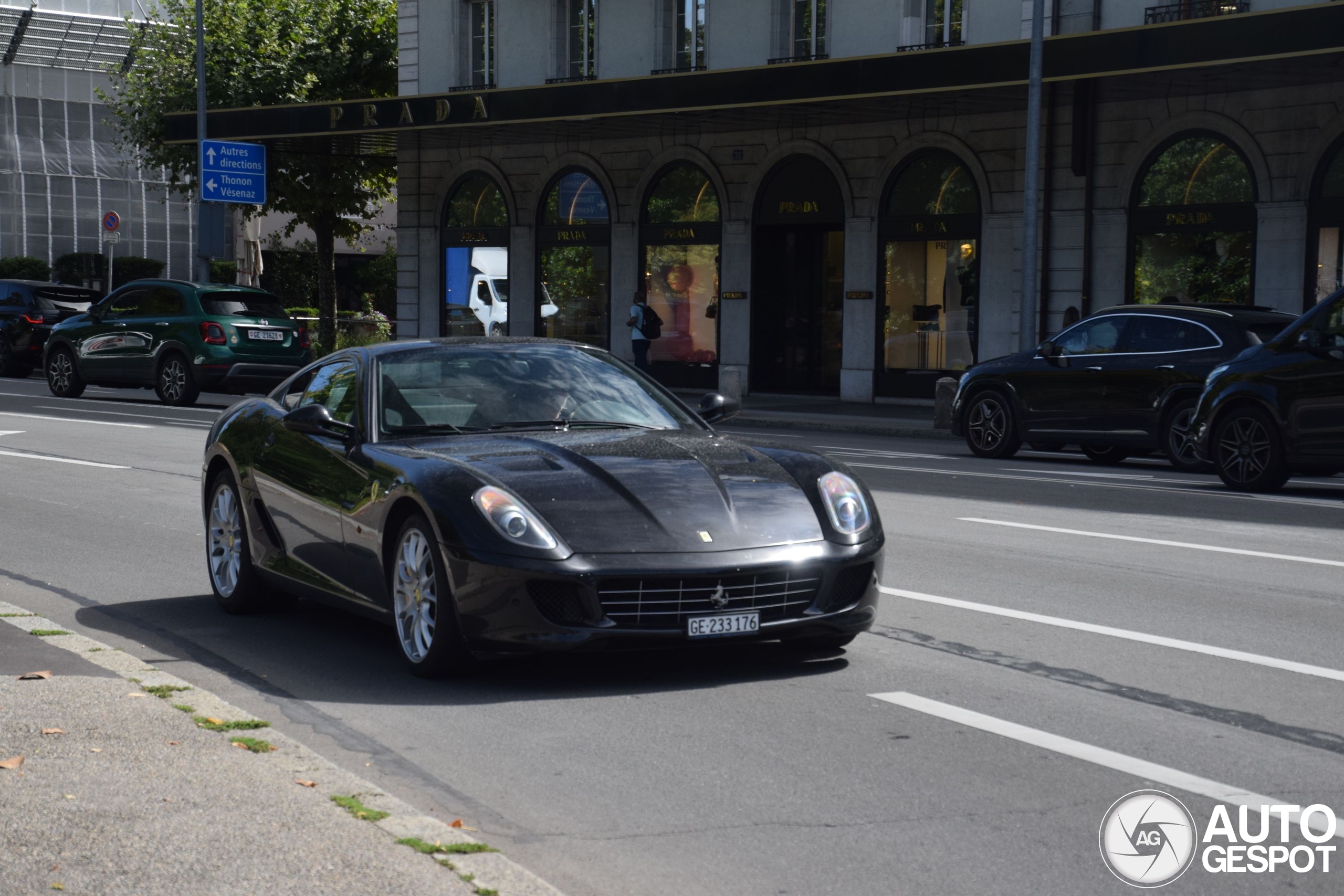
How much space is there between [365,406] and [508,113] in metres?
22.6

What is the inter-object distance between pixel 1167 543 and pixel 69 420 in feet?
50.5

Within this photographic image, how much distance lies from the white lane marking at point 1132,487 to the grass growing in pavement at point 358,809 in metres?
10.4

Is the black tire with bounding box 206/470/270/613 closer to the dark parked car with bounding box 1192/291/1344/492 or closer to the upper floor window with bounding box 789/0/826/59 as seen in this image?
the dark parked car with bounding box 1192/291/1344/492

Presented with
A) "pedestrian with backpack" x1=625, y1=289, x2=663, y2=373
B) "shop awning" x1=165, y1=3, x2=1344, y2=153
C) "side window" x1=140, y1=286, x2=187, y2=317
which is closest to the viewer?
"shop awning" x1=165, y1=3, x2=1344, y2=153

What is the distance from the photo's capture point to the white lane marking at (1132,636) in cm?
681

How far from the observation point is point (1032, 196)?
2336cm

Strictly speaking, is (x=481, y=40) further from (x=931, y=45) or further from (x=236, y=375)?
(x=236, y=375)

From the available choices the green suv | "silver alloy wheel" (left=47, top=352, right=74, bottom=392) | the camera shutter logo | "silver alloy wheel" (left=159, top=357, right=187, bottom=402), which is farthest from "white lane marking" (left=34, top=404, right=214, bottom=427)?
the camera shutter logo

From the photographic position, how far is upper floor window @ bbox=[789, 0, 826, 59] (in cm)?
2834

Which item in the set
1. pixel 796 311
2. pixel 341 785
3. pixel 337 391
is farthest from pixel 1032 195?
pixel 341 785

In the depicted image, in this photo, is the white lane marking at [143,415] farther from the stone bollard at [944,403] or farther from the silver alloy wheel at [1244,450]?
the silver alloy wheel at [1244,450]

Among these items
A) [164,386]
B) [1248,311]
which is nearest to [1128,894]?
[1248,311]

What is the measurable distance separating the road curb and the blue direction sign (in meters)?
29.1

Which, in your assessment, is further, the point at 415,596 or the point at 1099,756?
the point at 415,596
